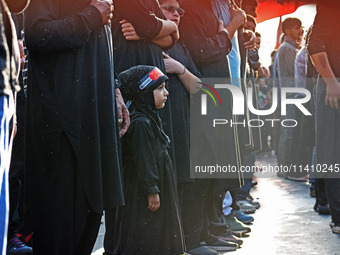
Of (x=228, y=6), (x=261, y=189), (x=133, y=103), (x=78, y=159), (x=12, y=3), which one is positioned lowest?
(x=261, y=189)

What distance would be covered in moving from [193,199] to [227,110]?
0.80m

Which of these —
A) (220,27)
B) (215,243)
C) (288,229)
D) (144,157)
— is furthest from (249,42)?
(144,157)

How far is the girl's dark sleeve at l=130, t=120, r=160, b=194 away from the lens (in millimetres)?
3760

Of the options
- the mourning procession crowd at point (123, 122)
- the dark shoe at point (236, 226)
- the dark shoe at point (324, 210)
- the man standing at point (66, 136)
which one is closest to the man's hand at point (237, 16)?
the mourning procession crowd at point (123, 122)

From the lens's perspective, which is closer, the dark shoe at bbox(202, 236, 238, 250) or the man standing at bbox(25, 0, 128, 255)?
the man standing at bbox(25, 0, 128, 255)

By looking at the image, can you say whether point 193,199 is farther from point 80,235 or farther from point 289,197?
point 289,197

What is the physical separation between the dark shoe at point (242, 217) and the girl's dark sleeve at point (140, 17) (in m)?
2.85

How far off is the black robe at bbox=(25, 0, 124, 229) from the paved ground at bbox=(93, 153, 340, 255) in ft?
6.09

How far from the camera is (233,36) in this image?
5562 mm

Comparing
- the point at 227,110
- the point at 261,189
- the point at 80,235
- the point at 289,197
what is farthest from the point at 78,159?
the point at 261,189

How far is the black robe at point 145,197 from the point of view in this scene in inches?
149

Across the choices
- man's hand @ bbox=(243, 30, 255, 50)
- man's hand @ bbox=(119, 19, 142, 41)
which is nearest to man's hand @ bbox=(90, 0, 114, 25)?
man's hand @ bbox=(119, 19, 142, 41)

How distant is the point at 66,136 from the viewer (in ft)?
9.88

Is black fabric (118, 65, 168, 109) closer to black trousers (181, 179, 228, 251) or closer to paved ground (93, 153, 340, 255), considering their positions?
black trousers (181, 179, 228, 251)
